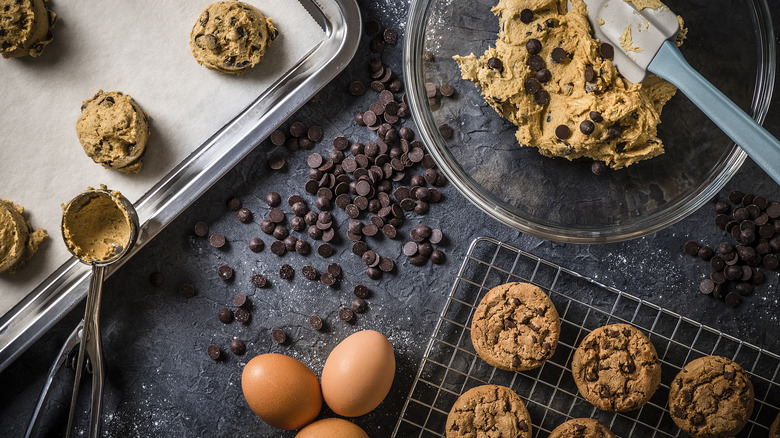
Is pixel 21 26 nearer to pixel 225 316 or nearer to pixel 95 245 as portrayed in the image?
pixel 95 245

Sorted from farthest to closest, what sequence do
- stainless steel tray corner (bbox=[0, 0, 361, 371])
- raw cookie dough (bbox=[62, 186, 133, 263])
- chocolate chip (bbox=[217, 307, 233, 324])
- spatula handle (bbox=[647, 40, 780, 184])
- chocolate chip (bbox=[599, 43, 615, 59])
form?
1. chocolate chip (bbox=[217, 307, 233, 324])
2. stainless steel tray corner (bbox=[0, 0, 361, 371])
3. raw cookie dough (bbox=[62, 186, 133, 263])
4. chocolate chip (bbox=[599, 43, 615, 59])
5. spatula handle (bbox=[647, 40, 780, 184])

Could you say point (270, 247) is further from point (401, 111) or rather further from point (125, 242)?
point (401, 111)

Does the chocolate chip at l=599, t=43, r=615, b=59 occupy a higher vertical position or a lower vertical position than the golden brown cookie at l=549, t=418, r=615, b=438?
higher

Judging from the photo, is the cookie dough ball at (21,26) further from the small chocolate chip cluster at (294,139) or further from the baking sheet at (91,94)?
the small chocolate chip cluster at (294,139)

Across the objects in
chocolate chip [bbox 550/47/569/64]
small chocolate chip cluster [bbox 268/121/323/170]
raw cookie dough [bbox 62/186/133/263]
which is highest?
chocolate chip [bbox 550/47/569/64]

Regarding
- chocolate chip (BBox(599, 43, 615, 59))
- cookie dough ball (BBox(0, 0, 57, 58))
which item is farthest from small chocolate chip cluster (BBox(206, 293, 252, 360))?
chocolate chip (BBox(599, 43, 615, 59))

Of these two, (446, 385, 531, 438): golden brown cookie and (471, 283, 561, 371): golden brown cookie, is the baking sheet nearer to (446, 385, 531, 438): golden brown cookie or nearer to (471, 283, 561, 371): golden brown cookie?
(471, 283, 561, 371): golden brown cookie

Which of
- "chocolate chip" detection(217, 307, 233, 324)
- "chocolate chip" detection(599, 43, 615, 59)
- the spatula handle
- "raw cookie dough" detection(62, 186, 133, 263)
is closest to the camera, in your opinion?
the spatula handle

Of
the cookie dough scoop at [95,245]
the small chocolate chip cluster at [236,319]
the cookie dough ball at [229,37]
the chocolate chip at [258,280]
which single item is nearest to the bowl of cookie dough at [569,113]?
the cookie dough ball at [229,37]
